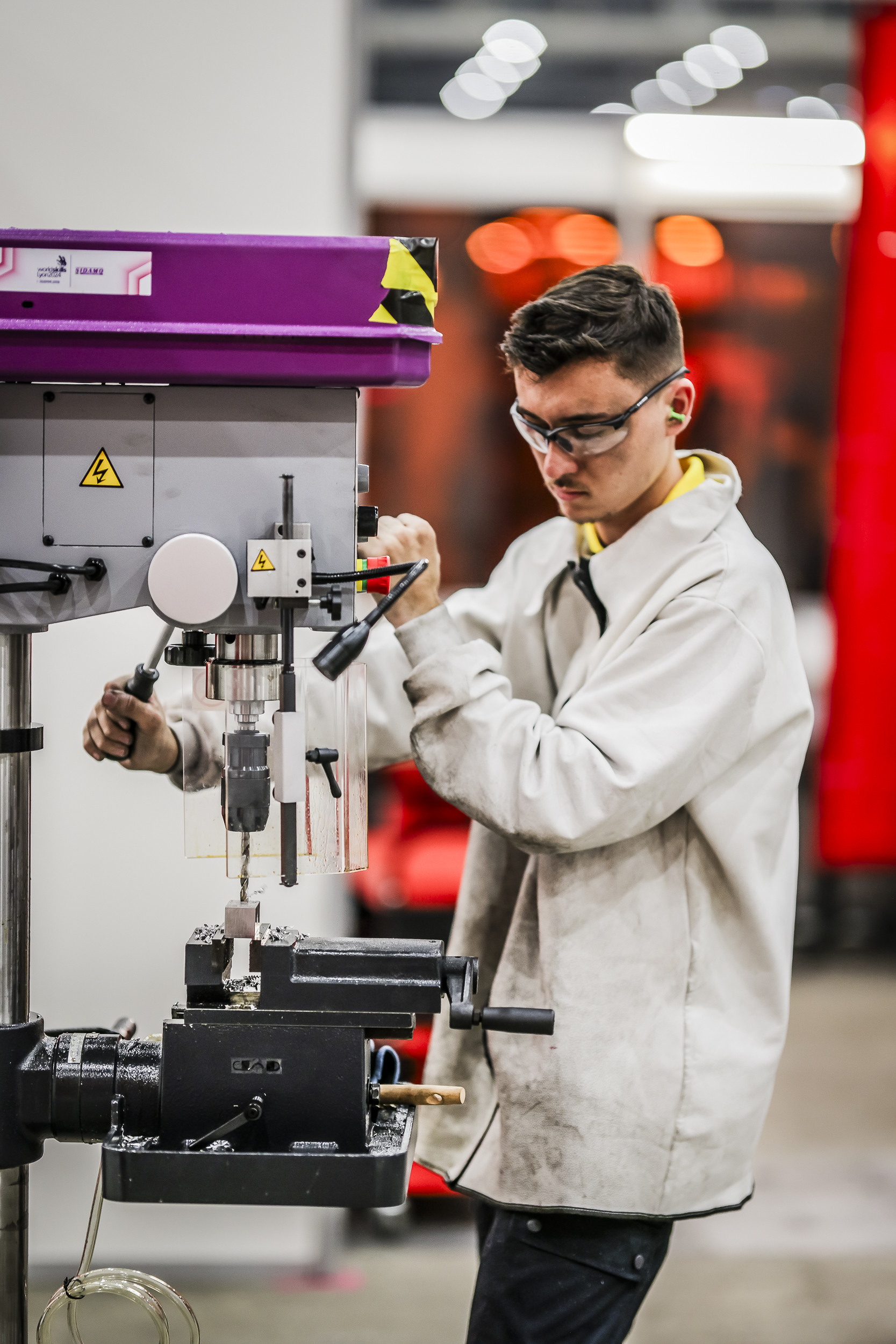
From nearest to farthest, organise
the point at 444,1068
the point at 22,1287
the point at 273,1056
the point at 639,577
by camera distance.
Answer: the point at 273,1056
the point at 22,1287
the point at 639,577
the point at 444,1068

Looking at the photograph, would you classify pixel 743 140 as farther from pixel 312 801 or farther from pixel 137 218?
pixel 312 801

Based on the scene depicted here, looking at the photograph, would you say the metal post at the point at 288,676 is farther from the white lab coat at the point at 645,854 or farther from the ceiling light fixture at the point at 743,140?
the ceiling light fixture at the point at 743,140

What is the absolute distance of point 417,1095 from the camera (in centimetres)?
103

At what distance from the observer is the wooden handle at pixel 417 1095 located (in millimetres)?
1019

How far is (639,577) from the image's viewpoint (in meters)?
1.30

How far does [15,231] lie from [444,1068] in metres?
1.01

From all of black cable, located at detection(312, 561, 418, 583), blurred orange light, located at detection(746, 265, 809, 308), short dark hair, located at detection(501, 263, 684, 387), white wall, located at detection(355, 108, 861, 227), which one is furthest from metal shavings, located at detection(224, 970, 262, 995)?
blurred orange light, located at detection(746, 265, 809, 308)

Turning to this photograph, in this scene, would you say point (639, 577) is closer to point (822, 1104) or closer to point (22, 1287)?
point (22, 1287)

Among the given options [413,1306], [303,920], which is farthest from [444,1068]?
[413,1306]

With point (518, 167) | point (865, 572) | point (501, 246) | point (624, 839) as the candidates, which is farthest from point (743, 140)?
point (624, 839)

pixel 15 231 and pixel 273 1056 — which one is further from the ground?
pixel 15 231

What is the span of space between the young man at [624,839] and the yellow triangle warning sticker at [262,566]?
0.21m

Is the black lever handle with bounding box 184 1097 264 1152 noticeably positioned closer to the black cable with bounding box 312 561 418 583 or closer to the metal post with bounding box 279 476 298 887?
the metal post with bounding box 279 476 298 887

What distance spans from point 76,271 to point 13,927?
0.60 m
